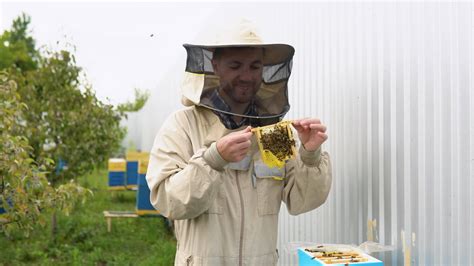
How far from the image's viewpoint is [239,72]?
92.6 inches

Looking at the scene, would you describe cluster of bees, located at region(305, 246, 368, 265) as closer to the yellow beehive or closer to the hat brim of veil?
the hat brim of veil

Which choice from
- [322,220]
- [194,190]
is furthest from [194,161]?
[322,220]

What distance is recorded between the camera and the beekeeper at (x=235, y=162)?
2.27 meters

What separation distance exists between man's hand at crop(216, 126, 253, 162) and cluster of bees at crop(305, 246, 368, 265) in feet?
1.54

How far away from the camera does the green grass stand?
612 centimetres

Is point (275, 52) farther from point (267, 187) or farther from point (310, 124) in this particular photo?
point (267, 187)

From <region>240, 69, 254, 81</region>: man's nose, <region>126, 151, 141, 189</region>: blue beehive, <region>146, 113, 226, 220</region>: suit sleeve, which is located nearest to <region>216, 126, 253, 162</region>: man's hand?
<region>146, 113, 226, 220</region>: suit sleeve

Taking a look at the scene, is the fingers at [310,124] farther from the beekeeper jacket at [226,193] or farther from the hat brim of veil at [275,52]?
the hat brim of veil at [275,52]

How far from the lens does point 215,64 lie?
2.40 metres

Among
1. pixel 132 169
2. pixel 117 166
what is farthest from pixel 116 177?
pixel 132 169

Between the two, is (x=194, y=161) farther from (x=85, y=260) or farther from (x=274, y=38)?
(x=85, y=260)

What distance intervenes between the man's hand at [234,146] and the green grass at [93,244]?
400cm

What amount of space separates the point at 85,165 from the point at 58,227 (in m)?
1.12

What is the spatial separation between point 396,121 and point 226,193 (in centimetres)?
74
